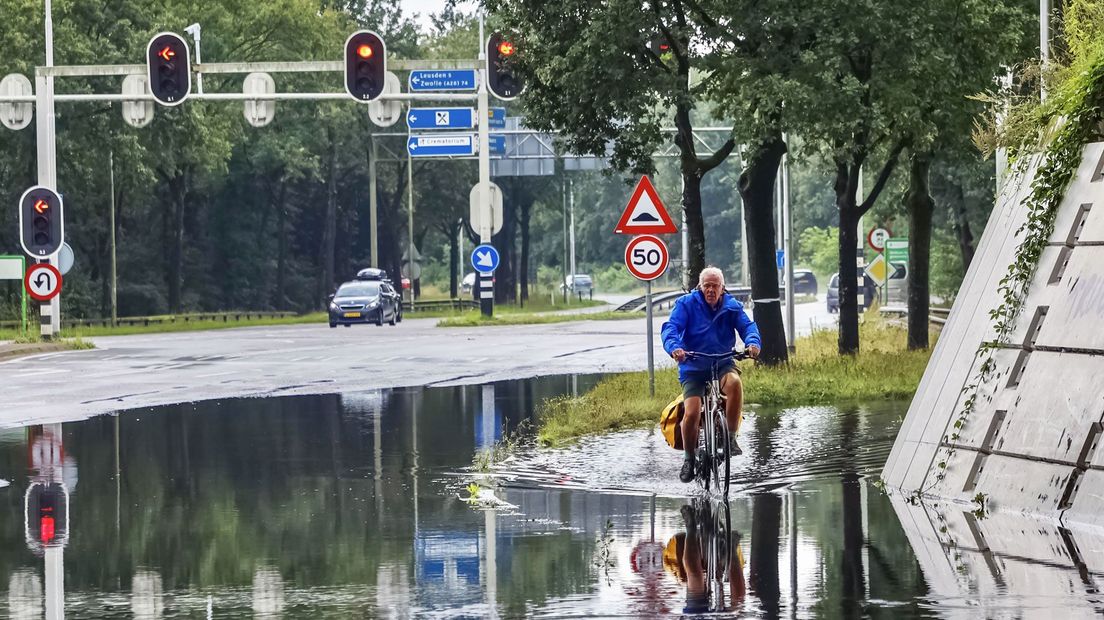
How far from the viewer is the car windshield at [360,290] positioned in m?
61.1

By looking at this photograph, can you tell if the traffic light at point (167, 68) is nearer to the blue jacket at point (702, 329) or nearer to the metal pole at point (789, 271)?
the metal pole at point (789, 271)

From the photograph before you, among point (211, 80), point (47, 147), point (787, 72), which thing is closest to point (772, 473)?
point (787, 72)

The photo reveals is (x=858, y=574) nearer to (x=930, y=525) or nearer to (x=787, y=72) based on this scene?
(x=930, y=525)

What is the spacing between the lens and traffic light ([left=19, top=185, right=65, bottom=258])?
42.5 m

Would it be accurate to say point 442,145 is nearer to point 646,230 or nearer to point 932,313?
point 932,313

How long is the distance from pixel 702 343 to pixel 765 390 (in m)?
8.86

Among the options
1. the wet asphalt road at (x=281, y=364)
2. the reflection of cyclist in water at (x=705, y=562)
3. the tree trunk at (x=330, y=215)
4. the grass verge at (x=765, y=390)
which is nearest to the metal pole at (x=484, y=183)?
the wet asphalt road at (x=281, y=364)

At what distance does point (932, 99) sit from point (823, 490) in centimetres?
1345

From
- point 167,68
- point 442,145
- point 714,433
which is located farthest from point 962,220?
point 714,433

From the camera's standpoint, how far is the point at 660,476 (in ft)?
48.4

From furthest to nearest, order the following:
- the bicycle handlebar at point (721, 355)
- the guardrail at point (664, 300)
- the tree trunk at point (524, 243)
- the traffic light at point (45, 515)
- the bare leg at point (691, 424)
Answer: the tree trunk at point (524, 243), the guardrail at point (664, 300), the bare leg at point (691, 424), the bicycle handlebar at point (721, 355), the traffic light at point (45, 515)

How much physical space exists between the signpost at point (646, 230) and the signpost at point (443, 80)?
2878 cm

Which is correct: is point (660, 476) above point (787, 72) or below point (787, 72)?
below

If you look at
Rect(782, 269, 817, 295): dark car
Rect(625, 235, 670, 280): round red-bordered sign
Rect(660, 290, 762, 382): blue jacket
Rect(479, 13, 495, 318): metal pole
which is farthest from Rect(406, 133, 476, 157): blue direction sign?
Rect(782, 269, 817, 295): dark car
